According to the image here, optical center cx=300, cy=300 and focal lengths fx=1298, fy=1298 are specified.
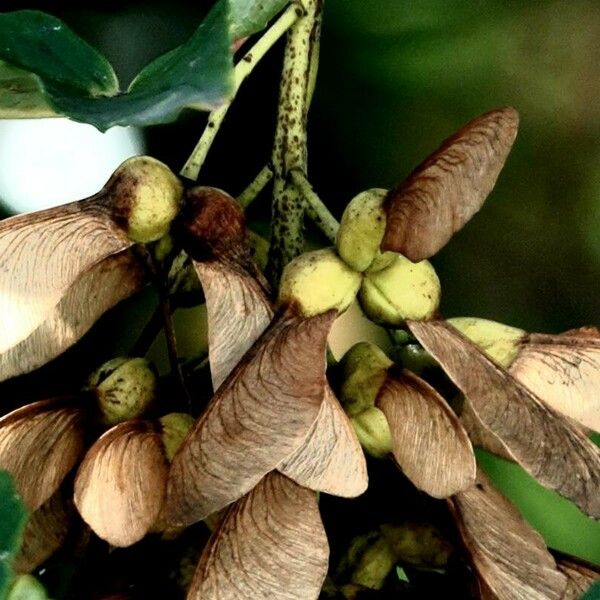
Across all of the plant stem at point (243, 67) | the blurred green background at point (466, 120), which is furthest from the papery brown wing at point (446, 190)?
the blurred green background at point (466, 120)

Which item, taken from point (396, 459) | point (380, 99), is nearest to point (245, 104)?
point (380, 99)

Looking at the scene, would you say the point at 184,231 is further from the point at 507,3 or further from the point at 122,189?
the point at 507,3

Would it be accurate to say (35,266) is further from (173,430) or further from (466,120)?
(466,120)

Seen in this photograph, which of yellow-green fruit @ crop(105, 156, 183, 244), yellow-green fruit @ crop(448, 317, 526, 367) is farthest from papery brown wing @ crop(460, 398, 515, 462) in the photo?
yellow-green fruit @ crop(105, 156, 183, 244)

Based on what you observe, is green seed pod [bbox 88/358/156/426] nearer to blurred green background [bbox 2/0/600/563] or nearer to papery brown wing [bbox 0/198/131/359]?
papery brown wing [bbox 0/198/131/359]

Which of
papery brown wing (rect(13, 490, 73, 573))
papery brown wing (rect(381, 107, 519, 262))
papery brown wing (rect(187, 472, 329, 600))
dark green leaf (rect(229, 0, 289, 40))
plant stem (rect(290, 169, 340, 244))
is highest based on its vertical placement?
dark green leaf (rect(229, 0, 289, 40))

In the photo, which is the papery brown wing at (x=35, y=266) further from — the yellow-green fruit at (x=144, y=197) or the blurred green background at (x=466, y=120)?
the blurred green background at (x=466, y=120)
